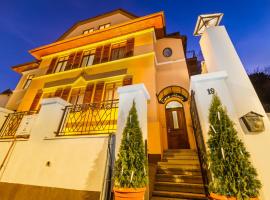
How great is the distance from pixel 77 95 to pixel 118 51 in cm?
398

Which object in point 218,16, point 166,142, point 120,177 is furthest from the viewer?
point 166,142

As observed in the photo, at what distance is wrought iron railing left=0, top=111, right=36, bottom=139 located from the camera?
225 inches

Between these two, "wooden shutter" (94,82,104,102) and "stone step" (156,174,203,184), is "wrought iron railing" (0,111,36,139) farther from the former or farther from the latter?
"stone step" (156,174,203,184)

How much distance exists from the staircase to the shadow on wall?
1.60 m

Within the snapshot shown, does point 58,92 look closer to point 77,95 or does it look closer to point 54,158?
point 77,95

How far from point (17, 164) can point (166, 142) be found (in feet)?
19.7

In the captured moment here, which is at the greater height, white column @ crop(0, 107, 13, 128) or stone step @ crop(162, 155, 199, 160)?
white column @ crop(0, 107, 13, 128)

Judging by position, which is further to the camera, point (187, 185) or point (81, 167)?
point (187, 185)

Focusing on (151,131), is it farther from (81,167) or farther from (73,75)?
(73,75)

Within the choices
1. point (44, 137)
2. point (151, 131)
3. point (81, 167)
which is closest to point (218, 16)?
point (151, 131)

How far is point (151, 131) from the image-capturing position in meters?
6.41

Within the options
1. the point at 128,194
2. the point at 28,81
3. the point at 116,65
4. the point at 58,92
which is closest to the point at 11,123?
the point at 58,92

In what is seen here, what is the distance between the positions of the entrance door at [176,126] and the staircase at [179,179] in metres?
1.25

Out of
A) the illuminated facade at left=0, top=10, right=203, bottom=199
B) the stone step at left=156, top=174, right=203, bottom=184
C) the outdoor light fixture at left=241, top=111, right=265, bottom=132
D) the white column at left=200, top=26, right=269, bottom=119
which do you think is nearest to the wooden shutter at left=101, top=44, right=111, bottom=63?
the illuminated facade at left=0, top=10, right=203, bottom=199
